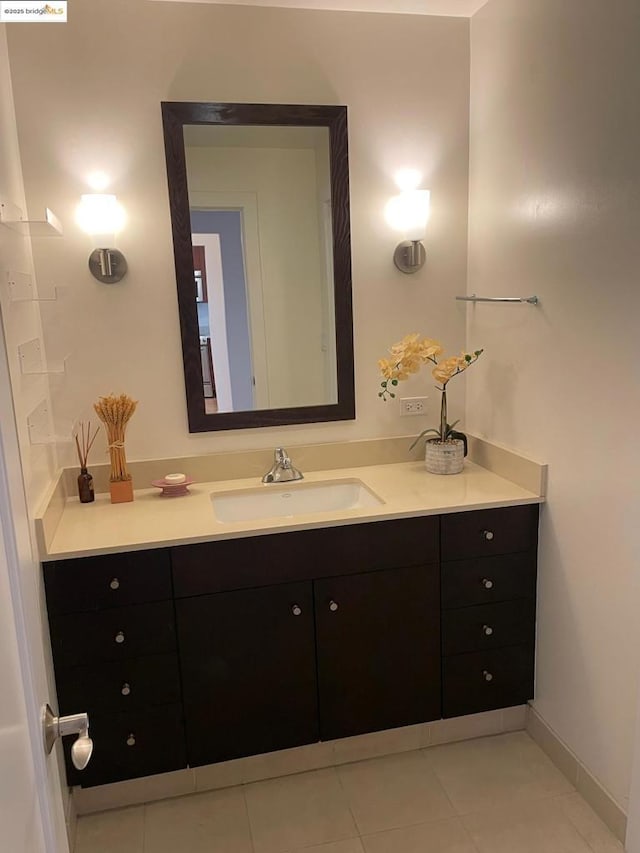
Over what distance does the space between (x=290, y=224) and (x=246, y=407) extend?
0.67m

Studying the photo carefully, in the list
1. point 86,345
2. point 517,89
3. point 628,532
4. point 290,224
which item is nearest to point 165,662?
point 86,345

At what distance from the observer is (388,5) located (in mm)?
2234

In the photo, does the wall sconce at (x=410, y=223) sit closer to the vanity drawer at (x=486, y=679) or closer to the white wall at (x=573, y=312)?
the white wall at (x=573, y=312)

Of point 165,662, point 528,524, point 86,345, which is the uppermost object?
point 86,345

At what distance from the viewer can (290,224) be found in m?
2.33

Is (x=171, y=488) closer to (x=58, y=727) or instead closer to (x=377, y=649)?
(x=377, y=649)

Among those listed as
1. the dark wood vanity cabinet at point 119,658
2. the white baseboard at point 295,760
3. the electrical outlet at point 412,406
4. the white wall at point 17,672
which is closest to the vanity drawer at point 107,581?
the dark wood vanity cabinet at point 119,658

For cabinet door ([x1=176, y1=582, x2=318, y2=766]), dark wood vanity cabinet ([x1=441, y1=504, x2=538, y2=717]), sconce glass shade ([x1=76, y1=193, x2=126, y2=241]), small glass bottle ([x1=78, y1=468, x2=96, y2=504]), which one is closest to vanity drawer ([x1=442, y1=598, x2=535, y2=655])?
dark wood vanity cabinet ([x1=441, y1=504, x2=538, y2=717])

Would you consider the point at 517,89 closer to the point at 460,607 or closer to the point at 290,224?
the point at 290,224

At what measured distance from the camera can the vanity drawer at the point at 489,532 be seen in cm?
210

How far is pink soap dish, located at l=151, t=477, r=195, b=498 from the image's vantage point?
2.24 metres

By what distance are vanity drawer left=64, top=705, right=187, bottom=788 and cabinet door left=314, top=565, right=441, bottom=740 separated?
0.47m

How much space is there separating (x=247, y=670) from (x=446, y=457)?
1009 mm

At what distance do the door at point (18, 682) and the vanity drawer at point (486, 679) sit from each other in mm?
1514
